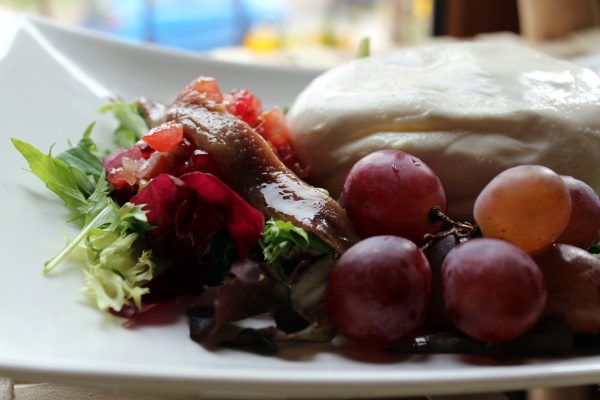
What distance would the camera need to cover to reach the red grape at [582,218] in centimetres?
114

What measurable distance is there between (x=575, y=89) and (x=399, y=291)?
791 mm

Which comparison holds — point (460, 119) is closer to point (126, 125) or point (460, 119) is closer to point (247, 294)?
point (247, 294)

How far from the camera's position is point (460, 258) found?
0.96 meters

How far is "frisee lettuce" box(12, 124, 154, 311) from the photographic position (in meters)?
1.08

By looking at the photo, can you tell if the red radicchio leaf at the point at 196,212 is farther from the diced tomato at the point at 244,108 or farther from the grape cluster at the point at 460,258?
the diced tomato at the point at 244,108

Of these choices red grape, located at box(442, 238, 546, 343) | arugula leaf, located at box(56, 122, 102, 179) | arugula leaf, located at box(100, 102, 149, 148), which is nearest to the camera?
red grape, located at box(442, 238, 546, 343)

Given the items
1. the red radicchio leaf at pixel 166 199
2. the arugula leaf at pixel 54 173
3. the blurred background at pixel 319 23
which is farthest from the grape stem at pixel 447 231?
the blurred background at pixel 319 23

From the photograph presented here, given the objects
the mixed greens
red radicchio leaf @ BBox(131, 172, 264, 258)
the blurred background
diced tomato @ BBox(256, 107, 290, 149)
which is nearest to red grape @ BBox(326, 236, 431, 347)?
the mixed greens

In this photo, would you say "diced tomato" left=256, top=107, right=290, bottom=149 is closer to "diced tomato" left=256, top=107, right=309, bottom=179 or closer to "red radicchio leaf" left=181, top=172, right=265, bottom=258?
"diced tomato" left=256, top=107, right=309, bottom=179

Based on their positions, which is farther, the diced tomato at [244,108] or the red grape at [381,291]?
the diced tomato at [244,108]

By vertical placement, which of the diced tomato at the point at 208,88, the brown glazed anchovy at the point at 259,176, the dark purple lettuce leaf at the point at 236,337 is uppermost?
the diced tomato at the point at 208,88

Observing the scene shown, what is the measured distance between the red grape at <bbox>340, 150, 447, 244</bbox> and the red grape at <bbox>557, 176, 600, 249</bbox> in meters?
0.22

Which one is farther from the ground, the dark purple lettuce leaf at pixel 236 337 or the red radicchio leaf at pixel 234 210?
the red radicchio leaf at pixel 234 210

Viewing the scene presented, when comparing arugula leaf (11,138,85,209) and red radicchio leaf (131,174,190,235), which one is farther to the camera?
arugula leaf (11,138,85,209)
